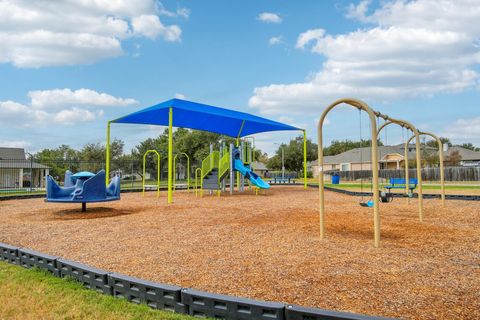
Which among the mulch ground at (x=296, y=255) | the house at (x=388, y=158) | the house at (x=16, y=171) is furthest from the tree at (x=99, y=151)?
the mulch ground at (x=296, y=255)

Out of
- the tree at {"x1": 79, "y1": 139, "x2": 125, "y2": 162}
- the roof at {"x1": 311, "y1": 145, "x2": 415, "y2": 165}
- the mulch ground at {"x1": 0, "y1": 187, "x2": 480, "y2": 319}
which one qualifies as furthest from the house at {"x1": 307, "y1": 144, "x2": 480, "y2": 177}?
the mulch ground at {"x1": 0, "y1": 187, "x2": 480, "y2": 319}

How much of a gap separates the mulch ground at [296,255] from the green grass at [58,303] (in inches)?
23.6

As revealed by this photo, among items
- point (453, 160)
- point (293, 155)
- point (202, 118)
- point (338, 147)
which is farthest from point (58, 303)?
point (338, 147)

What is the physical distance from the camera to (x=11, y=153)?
132ft

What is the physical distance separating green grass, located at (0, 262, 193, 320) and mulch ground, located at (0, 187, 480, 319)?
23.6 inches

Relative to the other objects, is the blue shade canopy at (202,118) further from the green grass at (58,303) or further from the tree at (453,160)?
the tree at (453,160)

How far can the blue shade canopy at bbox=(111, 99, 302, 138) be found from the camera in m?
14.4

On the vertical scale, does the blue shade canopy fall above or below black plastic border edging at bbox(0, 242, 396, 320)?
above

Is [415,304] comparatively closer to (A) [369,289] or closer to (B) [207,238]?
(A) [369,289]

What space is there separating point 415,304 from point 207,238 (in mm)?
3572

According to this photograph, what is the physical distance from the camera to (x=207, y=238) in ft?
19.6

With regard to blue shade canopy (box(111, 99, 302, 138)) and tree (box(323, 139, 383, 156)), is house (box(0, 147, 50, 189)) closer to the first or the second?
blue shade canopy (box(111, 99, 302, 138))

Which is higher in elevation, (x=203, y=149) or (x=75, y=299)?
(x=203, y=149)

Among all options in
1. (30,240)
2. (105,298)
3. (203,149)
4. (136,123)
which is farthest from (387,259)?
(203,149)
